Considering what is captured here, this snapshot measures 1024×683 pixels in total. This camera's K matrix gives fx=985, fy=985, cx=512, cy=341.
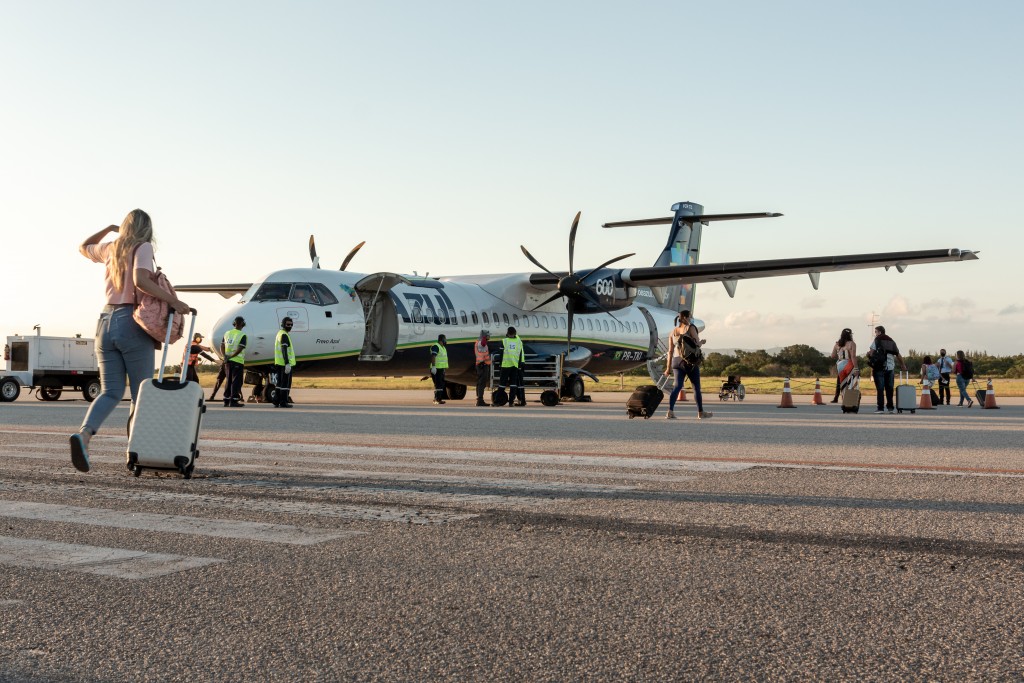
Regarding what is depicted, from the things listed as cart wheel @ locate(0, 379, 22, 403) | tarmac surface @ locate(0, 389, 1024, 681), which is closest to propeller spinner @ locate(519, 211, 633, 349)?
cart wheel @ locate(0, 379, 22, 403)

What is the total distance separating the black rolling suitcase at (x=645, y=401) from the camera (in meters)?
13.8

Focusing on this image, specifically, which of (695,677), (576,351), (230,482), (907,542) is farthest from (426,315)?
(695,677)

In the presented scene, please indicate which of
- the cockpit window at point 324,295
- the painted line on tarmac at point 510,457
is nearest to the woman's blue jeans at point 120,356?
the painted line on tarmac at point 510,457

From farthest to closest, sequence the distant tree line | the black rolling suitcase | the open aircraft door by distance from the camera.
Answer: the distant tree line, the open aircraft door, the black rolling suitcase

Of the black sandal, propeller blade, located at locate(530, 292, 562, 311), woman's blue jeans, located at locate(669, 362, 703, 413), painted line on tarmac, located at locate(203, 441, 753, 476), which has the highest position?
propeller blade, located at locate(530, 292, 562, 311)

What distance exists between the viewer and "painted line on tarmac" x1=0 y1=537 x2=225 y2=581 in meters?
3.54

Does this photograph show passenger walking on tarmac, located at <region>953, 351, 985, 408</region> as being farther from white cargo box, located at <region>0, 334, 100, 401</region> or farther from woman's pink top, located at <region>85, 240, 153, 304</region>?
woman's pink top, located at <region>85, 240, 153, 304</region>

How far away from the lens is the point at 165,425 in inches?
244

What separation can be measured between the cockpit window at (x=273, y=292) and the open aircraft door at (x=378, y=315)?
1.67 m

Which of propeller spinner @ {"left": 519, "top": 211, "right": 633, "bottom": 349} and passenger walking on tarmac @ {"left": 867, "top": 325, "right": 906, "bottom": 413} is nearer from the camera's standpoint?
passenger walking on tarmac @ {"left": 867, "top": 325, "right": 906, "bottom": 413}

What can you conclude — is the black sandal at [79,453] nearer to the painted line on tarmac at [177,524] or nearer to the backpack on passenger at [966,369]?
the painted line on tarmac at [177,524]

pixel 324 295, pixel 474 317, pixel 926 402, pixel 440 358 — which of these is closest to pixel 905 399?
pixel 926 402

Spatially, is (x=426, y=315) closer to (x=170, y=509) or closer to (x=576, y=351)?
(x=576, y=351)

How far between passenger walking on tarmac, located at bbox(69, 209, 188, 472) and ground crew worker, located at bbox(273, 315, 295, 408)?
1060 cm
